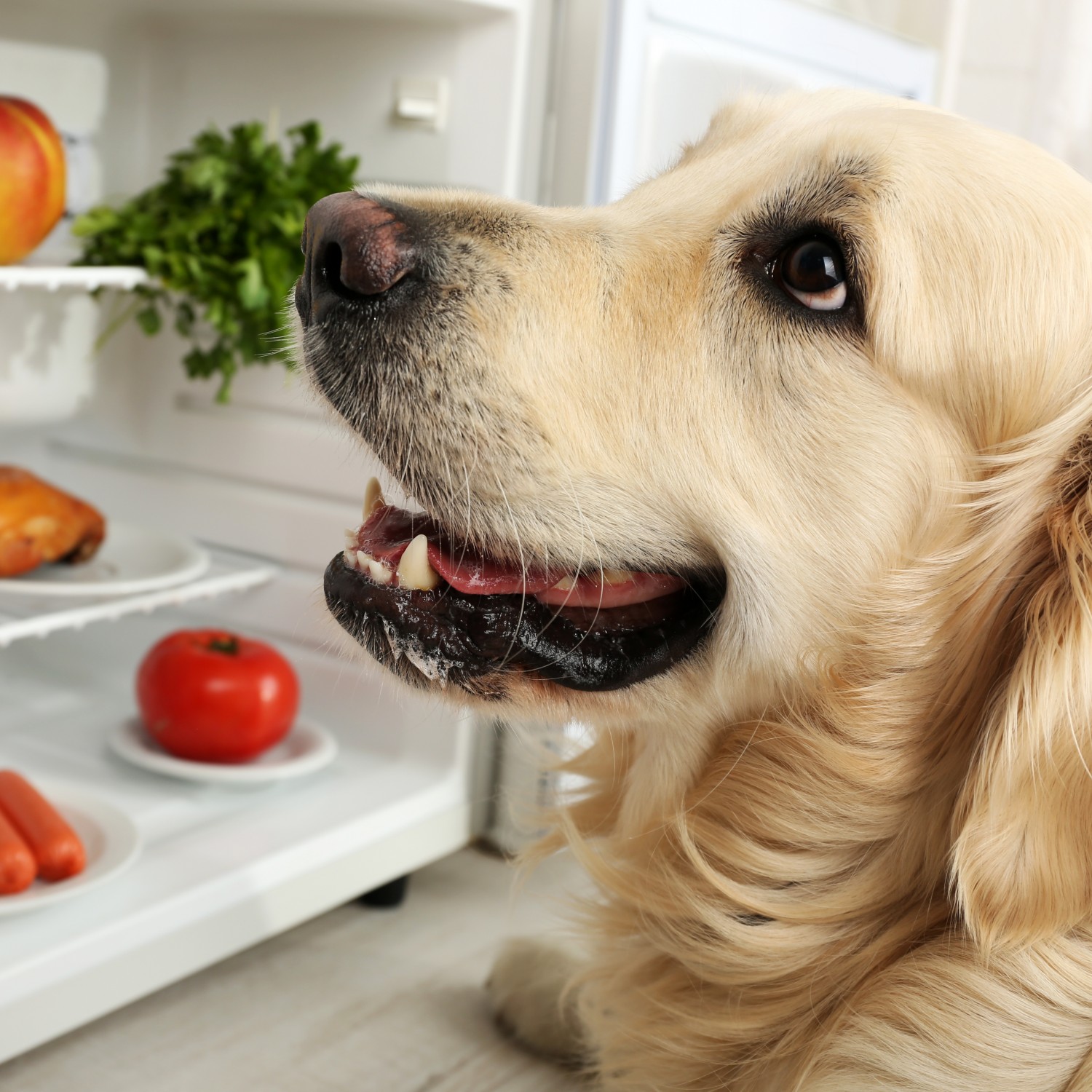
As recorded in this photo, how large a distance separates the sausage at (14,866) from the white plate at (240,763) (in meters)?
0.31

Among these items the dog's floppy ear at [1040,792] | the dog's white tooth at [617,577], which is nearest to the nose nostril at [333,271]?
the dog's white tooth at [617,577]

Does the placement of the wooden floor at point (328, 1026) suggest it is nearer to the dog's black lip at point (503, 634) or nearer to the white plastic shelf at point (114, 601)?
the dog's black lip at point (503, 634)

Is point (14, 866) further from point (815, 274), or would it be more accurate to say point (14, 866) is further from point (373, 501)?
point (815, 274)

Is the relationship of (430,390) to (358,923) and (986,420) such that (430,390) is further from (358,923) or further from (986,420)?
(358,923)

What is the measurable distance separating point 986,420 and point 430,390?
400 mm

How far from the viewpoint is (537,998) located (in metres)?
1.30

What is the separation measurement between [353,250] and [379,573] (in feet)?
0.81

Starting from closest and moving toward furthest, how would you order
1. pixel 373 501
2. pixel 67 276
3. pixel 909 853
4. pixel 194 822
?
pixel 909 853 < pixel 373 501 < pixel 67 276 < pixel 194 822

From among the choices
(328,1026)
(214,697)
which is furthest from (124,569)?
(328,1026)

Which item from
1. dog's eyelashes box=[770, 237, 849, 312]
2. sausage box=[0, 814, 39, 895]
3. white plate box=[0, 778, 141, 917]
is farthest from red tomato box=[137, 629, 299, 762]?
dog's eyelashes box=[770, 237, 849, 312]

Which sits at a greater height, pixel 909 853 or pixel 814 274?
pixel 814 274

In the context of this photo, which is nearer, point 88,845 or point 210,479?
point 88,845

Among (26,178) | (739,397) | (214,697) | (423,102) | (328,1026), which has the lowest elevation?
(328,1026)

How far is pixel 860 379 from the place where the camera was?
88cm
